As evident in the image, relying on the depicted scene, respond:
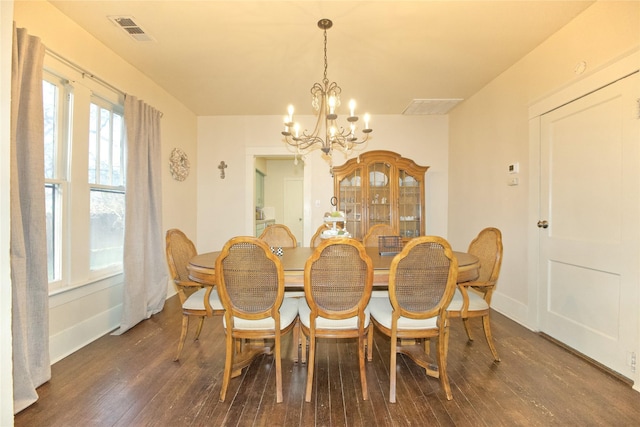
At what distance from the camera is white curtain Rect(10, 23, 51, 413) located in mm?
1729

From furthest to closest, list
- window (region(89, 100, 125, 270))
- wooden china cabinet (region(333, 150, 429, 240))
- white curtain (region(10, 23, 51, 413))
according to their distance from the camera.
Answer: wooden china cabinet (region(333, 150, 429, 240)) < window (region(89, 100, 125, 270)) < white curtain (region(10, 23, 51, 413))

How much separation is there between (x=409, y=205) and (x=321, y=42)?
8.39 ft

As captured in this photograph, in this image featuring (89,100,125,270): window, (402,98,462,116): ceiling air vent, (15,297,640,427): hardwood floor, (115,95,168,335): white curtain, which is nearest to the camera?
(15,297,640,427): hardwood floor

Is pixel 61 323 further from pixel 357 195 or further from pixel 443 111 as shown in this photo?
pixel 443 111

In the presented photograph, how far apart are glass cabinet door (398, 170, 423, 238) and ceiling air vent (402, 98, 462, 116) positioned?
35.8 inches

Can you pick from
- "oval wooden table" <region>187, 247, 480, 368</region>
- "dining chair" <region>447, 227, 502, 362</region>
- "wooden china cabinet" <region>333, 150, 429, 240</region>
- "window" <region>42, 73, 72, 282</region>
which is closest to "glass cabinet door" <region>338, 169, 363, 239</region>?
"wooden china cabinet" <region>333, 150, 429, 240</region>

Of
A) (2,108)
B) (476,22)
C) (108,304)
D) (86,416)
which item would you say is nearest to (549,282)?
(476,22)

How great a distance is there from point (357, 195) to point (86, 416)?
3557mm

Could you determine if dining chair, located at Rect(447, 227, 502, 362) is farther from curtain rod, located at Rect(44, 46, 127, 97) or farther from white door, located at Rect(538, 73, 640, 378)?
curtain rod, located at Rect(44, 46, 127, 97)

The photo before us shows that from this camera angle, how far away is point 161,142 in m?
3.67

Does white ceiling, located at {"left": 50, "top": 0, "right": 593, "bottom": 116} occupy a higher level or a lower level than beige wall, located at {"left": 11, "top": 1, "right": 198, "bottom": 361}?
higher

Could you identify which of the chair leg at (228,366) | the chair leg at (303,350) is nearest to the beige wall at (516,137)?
the chair leg at (303,350)

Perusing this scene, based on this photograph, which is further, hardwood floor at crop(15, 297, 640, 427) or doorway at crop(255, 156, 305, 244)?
doorway at crop(255, 156, 305, 244)

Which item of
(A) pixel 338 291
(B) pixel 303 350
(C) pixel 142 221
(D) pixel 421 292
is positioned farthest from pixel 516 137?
(C) pixel 142 221
